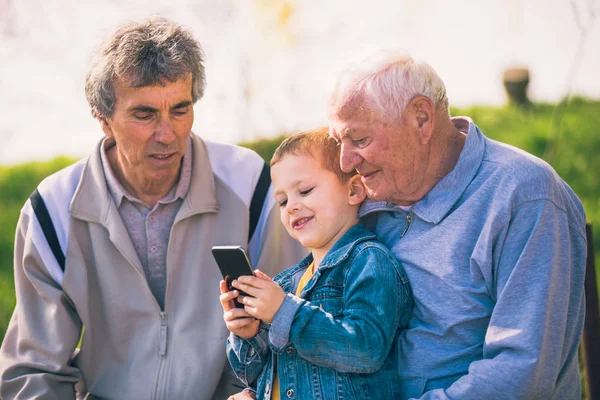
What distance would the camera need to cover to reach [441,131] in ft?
9.44

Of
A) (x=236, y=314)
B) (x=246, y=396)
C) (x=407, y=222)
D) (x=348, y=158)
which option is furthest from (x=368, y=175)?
(x=246, y=396)

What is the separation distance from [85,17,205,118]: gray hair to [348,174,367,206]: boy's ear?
0.90 meters

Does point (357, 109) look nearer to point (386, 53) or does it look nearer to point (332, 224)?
point (386, 53)

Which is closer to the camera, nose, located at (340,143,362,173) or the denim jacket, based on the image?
the denim jacket

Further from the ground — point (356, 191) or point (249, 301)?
point (356, 191)

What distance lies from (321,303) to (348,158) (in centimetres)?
51

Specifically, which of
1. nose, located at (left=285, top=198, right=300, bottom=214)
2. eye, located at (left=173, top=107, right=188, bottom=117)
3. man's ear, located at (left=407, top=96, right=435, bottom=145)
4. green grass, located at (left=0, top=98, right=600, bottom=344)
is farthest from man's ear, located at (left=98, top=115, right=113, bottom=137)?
green grass, located at (left=0, top=98, right=600, bottom=344)

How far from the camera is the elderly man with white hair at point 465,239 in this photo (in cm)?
255

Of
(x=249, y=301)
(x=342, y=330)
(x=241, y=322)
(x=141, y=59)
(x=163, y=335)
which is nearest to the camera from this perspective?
(x=342, y=330)

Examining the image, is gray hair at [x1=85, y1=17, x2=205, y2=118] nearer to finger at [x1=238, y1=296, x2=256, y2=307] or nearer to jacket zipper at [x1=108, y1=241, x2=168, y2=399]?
jacket zipper at [x1=108, y1=241, x2=168, y2=399]

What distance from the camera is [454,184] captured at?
281cm

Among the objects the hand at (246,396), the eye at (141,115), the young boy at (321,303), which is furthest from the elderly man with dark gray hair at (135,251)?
the young boy at (321,303)

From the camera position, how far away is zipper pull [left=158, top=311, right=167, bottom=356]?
342cm

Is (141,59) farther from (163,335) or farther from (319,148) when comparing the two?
(163,335)
